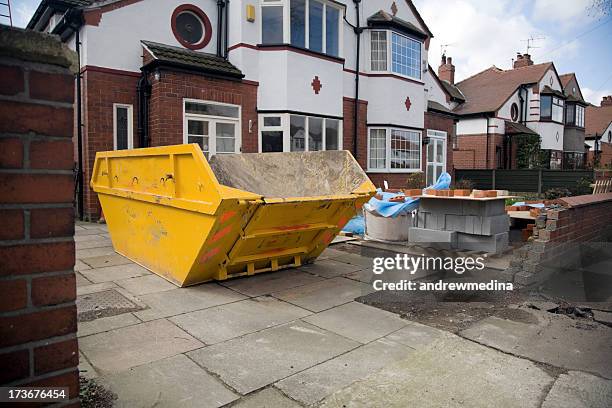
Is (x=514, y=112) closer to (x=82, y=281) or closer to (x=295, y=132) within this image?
(x=295, y=132)

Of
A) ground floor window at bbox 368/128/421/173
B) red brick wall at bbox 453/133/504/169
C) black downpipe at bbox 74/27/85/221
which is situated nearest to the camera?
black downpipe at bbox 74/27/85/221

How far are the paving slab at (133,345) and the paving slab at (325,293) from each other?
1.31 metres

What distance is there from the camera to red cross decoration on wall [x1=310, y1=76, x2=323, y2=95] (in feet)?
41.8

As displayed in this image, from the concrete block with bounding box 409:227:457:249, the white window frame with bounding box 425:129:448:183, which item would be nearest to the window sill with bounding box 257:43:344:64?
the white window frame with bounding box 425:129:448:183

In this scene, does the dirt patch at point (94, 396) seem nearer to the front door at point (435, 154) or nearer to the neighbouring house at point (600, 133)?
the front door at point (435, 154)

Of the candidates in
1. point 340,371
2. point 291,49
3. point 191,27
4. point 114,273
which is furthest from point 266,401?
point 191,27

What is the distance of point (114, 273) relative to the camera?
17.9ft

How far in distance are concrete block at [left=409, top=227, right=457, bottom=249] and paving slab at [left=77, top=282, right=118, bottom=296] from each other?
177 inches

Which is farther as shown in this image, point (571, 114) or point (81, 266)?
point (571, 114)

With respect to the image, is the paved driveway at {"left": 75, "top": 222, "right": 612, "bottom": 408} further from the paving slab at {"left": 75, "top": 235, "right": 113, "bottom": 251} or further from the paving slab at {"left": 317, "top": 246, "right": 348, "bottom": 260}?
the paving slab at {"left": 75, "top": 235, "right": 113, "bottom": 251}

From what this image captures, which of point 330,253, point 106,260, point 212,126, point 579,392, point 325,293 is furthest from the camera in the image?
point 212,126

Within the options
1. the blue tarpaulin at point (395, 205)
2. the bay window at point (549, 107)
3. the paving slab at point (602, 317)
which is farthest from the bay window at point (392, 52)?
the bay window at point (549, 107)

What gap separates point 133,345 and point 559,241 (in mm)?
5063

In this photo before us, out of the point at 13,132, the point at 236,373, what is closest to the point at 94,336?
the point at 236,373
